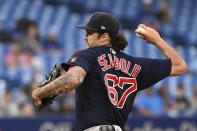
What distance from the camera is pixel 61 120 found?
8.60 meters

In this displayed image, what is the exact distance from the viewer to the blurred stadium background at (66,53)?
9.05 metres

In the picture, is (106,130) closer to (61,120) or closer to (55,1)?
(61,120)

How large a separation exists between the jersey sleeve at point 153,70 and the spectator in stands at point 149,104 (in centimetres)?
588

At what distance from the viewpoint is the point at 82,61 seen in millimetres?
3820

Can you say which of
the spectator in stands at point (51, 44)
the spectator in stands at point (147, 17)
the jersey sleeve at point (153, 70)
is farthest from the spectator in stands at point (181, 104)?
the jersey sleeve at point (153, 70)

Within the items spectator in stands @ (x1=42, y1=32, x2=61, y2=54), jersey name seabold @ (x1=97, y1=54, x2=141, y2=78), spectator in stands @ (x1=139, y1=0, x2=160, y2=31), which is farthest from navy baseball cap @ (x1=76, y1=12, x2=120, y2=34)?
spectator in stands @ (x1=139, y1=0, x2=160, y2=31)

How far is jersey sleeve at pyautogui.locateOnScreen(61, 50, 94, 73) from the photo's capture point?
3.79 metres

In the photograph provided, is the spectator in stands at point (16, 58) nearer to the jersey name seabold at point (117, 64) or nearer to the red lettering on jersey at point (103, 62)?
A: the jersey name seabold at point (117, 64)

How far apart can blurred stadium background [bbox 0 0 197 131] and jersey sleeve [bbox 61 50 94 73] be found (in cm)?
448

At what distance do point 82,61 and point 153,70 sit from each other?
0.81m

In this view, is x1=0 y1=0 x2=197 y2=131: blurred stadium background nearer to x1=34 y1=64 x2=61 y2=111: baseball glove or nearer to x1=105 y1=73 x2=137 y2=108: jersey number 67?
x1=105 y1=73 x2=137 y2=108: jersey number 67

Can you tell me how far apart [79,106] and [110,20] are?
72 centimetres

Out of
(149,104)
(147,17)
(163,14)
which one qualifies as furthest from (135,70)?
(163,14)

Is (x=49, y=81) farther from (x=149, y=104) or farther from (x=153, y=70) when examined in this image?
(x=149, y=104)
